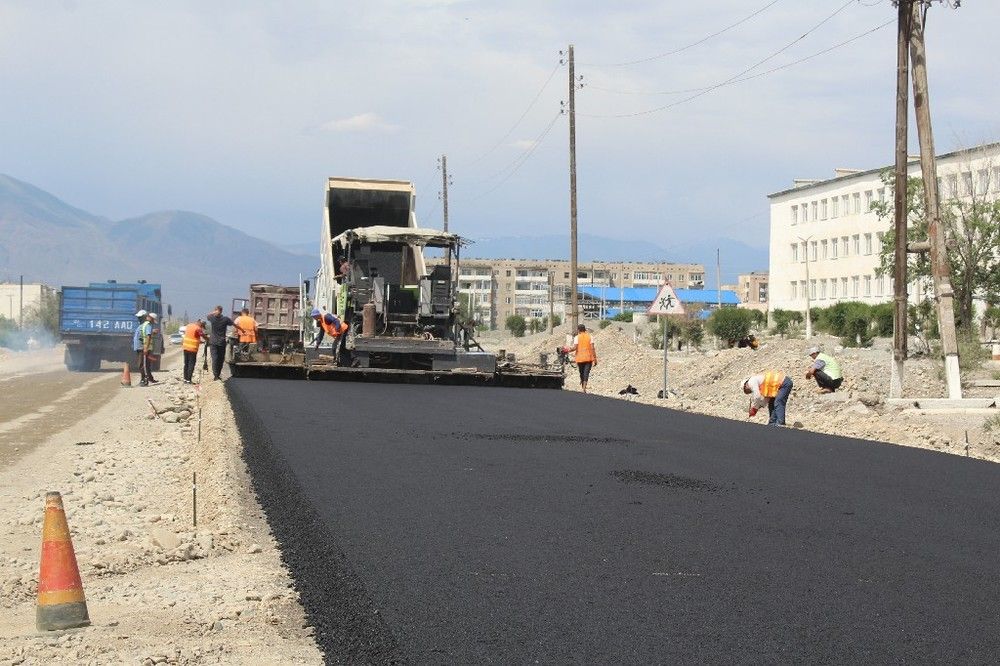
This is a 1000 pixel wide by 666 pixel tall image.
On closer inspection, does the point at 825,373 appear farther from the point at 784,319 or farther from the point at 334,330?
the point at 784,319

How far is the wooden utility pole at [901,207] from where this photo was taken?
2322 cm

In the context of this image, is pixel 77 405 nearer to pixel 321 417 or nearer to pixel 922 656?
pixel 321 417

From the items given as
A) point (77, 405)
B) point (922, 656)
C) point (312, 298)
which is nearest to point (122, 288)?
point (312, 298)

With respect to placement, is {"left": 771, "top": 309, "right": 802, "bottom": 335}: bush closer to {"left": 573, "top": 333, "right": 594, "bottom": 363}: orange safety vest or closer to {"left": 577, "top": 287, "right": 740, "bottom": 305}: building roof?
{"left": 573, "top": 333, "right": 594, "bottom": 363}: orange safety vest

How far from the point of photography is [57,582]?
628cm

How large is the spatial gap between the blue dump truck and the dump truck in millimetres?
11146

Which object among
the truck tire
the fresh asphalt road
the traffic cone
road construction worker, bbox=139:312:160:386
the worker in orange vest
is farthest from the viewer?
the truck tire

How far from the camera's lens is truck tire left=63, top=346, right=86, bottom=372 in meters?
36.2

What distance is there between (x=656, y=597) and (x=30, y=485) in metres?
8.41

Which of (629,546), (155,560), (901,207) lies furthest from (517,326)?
(629,546)

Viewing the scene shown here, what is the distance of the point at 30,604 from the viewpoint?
7.09 metres

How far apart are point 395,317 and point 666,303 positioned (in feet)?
16.7

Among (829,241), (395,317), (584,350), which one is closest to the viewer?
(395,317)

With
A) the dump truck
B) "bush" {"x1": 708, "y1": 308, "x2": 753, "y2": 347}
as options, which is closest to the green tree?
the dump truck
